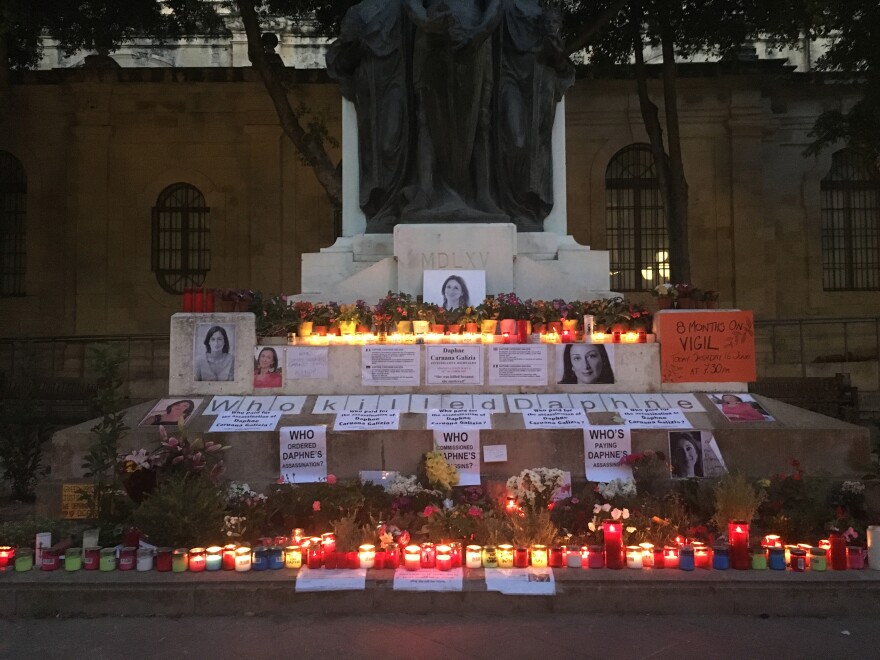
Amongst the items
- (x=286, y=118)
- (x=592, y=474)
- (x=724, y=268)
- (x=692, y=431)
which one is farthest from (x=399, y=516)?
(x=724, y=268)

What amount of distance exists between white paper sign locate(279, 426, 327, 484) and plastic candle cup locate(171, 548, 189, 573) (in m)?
1.32

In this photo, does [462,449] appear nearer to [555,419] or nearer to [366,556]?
[555,419]

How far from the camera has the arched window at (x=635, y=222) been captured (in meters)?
22.6

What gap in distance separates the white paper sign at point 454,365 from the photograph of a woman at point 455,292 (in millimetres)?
1199

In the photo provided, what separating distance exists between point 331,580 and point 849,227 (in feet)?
73.5

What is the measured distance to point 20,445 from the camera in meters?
9.05

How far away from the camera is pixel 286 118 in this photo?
664 inches

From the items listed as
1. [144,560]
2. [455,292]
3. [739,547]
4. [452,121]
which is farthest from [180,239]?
[739,547]

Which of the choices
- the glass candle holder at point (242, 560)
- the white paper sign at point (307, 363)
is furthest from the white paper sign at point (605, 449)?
the glass candle holder at point (242, 560)

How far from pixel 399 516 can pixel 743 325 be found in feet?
11.0

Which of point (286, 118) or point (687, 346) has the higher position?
point (286, 118)

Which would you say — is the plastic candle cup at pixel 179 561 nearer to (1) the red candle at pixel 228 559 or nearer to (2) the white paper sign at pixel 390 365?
(1) the red candle at pixel 228 559

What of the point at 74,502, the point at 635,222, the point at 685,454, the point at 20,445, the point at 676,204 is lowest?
the point at 74,502

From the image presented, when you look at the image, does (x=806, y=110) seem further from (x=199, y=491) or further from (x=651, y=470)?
(x=199, y=491)
